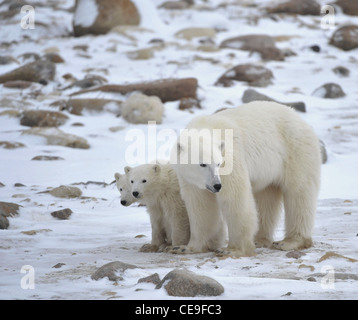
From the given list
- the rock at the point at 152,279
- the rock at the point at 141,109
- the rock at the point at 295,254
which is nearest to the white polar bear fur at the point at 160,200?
the rock at the point at 295,254

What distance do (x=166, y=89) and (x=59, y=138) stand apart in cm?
320

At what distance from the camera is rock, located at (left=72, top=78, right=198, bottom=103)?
12.5 m

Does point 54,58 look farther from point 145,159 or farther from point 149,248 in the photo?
point 149,248

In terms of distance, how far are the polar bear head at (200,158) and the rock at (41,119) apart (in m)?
6.47

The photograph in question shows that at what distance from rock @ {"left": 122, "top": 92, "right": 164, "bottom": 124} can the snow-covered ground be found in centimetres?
21

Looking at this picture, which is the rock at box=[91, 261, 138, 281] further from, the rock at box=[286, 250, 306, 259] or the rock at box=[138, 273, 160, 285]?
the rock at box=[286, 250, 306, 259]

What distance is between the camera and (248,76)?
14.1 metres

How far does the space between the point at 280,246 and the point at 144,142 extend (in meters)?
5.34

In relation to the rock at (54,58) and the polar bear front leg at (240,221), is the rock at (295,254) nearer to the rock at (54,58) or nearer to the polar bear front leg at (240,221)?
the polar bear front leg at (240,221)

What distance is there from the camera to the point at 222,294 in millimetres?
3432

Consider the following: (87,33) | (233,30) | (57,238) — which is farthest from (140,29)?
(57,238)

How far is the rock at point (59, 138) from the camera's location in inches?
392

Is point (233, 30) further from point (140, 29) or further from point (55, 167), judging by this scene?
point (55, 167)
